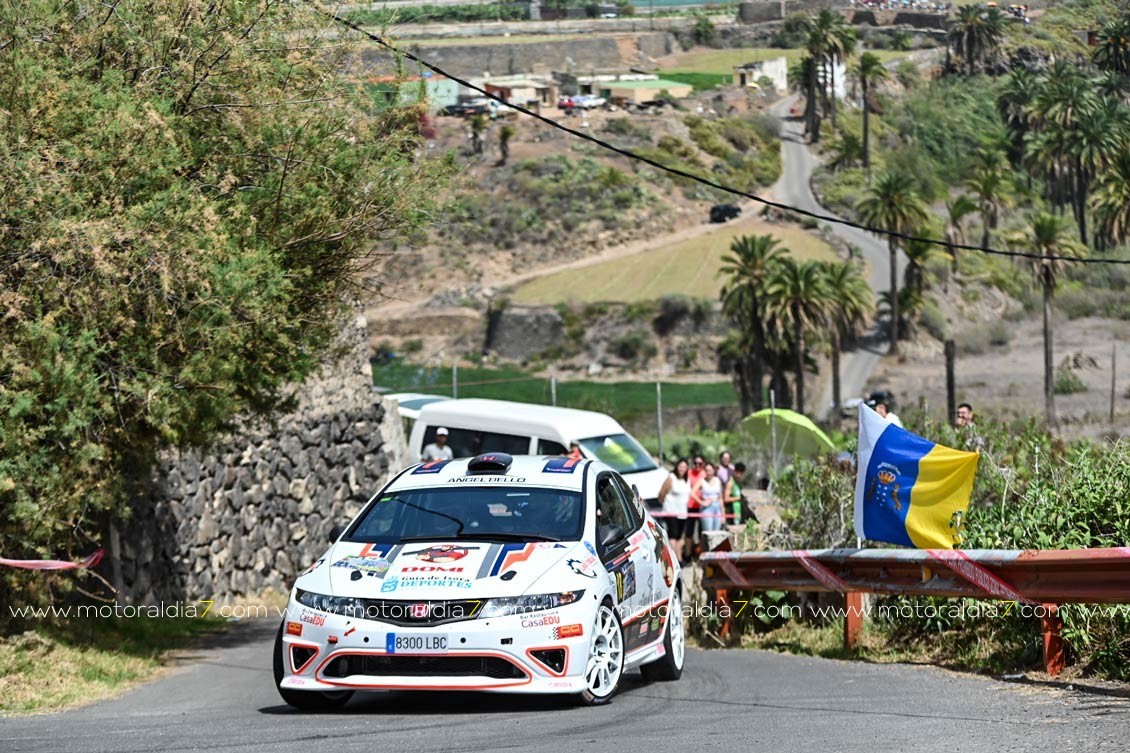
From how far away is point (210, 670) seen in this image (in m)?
13.3

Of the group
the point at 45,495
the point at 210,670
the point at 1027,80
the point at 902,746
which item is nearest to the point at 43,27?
the point at 45,495

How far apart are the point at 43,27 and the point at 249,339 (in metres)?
2.96

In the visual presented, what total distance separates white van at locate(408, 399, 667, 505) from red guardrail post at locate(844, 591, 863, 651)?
9.84 meters

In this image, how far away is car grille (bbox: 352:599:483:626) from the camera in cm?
923

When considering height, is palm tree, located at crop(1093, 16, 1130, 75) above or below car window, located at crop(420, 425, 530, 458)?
above

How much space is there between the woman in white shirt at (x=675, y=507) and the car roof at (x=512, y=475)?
9518mm

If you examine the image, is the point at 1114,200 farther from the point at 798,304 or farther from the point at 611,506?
the point at 798,304

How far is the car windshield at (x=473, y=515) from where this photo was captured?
10.3 m

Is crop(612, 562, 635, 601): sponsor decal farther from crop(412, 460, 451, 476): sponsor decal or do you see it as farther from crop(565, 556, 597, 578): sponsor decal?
crop(412, 460, 451, 476): sponsor decal

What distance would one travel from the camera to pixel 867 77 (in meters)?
96.1

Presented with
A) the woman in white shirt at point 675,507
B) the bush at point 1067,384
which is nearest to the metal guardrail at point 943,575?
the woman in white shirt at point 675,507

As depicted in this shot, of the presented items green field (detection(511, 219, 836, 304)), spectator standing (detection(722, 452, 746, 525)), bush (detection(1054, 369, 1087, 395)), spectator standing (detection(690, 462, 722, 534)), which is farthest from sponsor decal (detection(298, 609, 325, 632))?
green field (detection(511, 219, 836, 304))

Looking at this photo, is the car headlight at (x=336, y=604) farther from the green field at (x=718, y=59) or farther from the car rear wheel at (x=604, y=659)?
the green field at (x=718, y=59)

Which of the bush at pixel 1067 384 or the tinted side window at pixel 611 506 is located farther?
the bush at pixel 1067 384
